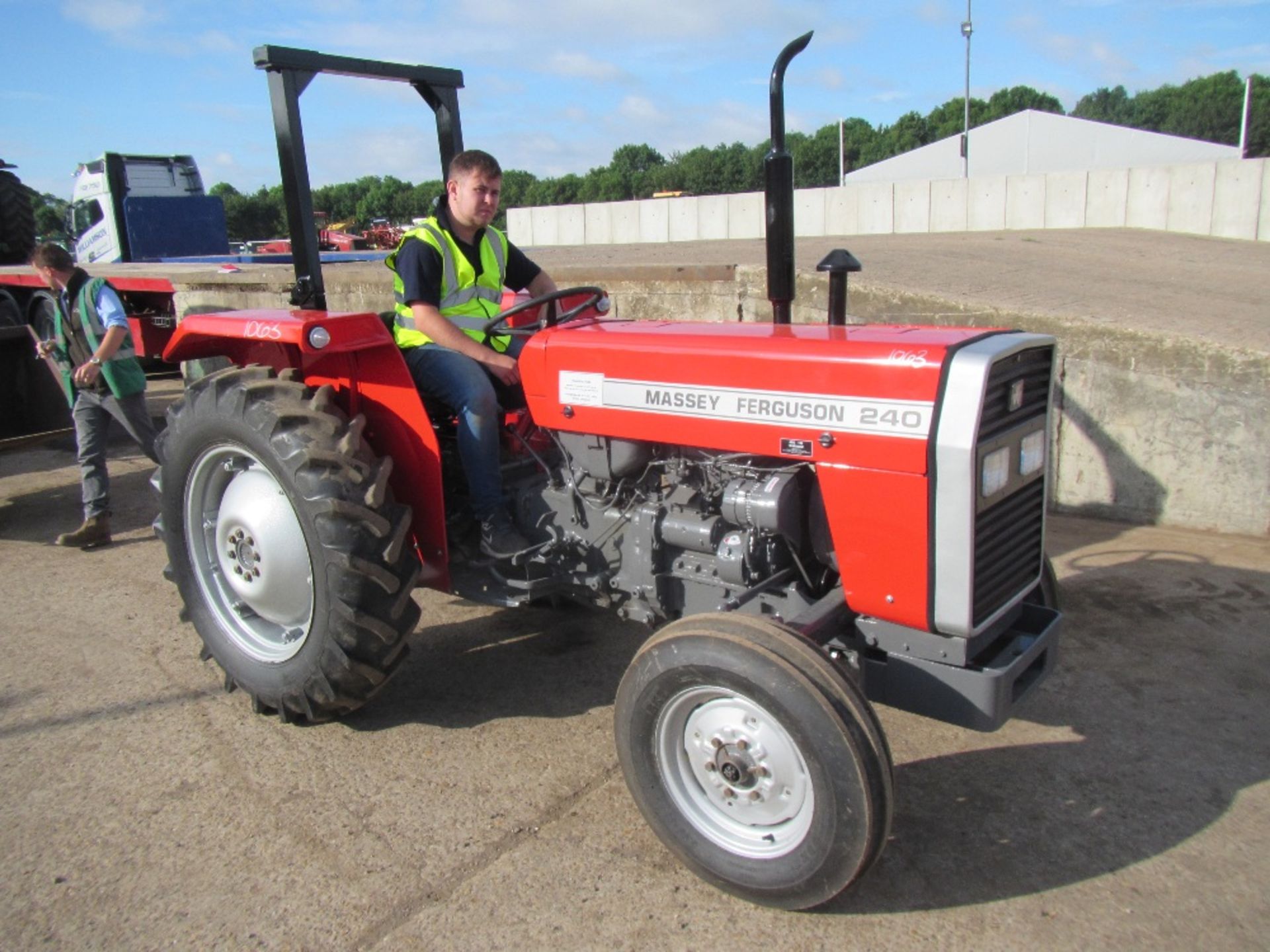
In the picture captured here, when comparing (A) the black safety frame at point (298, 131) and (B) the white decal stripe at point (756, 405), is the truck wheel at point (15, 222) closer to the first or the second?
(A) the black safety frame at point (298, 131)

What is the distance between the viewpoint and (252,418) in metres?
3.21

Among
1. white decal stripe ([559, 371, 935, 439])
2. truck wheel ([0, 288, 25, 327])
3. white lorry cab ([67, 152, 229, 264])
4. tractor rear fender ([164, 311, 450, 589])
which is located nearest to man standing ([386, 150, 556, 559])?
tractor rear fender ([164, 311, 450, 589])

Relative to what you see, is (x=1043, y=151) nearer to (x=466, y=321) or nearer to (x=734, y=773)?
(x=466, y=321)

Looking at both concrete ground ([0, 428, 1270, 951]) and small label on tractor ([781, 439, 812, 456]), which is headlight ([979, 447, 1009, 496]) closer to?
small label on tractor ([781, 439, 812, 456])

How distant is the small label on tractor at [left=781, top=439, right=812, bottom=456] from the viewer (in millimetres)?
2559

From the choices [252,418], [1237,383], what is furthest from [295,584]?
[1237,383]

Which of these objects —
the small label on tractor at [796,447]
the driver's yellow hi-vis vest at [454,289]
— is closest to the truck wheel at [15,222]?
the driver's yellow hi-vis vest at [454,289]

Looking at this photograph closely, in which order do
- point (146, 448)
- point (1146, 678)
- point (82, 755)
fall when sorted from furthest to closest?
point (146, 448), point (1146, 678), point (82, 755)

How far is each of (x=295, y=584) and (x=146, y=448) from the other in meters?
3.23

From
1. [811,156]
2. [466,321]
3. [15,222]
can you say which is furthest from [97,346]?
→ [811,156]

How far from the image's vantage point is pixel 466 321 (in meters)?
3.52

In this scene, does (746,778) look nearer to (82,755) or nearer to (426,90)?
(82,755)

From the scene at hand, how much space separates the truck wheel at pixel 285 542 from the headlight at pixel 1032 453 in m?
1.91

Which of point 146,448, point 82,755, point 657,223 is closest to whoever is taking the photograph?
point 82,755
